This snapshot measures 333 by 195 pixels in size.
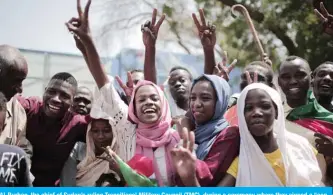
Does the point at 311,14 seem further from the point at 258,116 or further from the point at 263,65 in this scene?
the point at 258,116

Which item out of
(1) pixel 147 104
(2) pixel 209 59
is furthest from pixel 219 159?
(2) pixel 209 59

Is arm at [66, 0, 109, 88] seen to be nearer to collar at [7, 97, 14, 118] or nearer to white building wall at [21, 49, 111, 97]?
collar at [7, 97, 14, 118]

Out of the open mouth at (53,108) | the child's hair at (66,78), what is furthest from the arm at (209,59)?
the open mouth at (53,108)

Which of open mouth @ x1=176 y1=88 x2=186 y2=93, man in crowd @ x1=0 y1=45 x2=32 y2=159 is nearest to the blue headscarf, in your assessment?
man in crowd @ x1=0 y1=45 x2=32 y2=159

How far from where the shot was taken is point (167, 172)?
297 cm

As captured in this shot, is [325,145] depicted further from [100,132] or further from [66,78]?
[66,78]

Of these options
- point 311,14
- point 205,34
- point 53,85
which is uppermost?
point 311,14

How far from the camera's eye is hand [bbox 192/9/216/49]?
3930mm

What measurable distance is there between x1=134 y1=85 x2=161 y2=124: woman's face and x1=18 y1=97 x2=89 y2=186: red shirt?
627 mm

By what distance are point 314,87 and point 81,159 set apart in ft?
6.30

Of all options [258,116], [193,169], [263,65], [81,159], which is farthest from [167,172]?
[263,65]

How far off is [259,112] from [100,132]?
1199mm

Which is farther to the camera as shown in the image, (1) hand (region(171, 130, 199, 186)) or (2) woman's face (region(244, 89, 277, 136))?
(2) woman's face (region(244, 89, 277, 136))

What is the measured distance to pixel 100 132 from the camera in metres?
3.51
